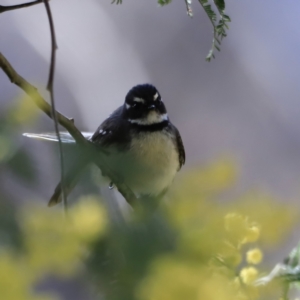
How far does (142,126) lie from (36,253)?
78cm

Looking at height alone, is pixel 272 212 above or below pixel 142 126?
above

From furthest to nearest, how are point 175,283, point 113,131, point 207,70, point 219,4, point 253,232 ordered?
point 207,70 → point 113,131 → point 219,4 → point 253,232 → point 175,283

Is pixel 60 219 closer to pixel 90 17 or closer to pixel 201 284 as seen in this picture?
pixel 201 284

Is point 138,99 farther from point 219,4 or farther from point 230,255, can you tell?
point 230,255

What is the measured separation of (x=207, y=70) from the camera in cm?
180

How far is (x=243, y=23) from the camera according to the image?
5.90ft

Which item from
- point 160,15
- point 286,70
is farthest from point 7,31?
point 286,70

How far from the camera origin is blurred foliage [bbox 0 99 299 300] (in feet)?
0.68

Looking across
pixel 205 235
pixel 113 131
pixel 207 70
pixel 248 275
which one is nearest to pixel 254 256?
pixel 248 275

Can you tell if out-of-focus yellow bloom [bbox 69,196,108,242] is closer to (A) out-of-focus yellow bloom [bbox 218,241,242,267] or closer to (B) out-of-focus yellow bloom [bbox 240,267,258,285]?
(A) out-of-focus yellow bloom [bbox 218,241,242,267]

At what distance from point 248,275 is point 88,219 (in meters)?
0.20

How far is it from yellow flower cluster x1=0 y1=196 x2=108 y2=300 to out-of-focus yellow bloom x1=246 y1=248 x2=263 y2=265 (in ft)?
0.64

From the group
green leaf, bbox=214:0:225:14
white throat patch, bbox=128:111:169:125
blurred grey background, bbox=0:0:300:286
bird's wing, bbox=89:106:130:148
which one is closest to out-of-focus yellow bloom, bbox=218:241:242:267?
green leaf, bbox=214:0:225:14

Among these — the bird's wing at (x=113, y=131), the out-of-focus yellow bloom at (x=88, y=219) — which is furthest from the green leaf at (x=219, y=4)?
the bird's wing at (x=113, y=131)
